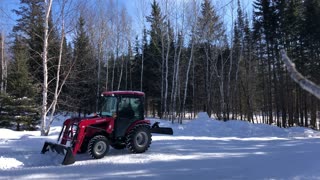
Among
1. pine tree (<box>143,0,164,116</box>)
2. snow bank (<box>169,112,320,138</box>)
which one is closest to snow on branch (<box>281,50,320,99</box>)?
snow bank (<box>169,112,320,138</box>)

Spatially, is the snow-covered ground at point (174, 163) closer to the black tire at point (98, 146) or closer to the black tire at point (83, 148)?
the black tire at point (83, 148)

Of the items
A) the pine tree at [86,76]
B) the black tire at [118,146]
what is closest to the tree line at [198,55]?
the pine tree at [86,76]

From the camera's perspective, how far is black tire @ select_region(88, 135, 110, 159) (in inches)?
388

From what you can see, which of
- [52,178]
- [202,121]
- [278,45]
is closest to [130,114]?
[52,178]

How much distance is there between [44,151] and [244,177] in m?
5.98

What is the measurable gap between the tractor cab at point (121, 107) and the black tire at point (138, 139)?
26cm

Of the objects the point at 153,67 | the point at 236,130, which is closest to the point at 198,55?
the point at 153,67

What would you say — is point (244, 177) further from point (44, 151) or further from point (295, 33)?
point (295, 33)

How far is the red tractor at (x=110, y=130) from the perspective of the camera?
9.87 meters

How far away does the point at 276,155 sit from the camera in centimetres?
1118

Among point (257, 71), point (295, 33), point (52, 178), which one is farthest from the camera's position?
point (257, 71)

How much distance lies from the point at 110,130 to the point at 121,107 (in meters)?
0.81

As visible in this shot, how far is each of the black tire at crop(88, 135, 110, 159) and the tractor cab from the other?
2.08ft

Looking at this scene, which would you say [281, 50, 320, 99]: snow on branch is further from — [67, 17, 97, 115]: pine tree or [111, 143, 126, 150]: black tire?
[67, 17, 97, 115]: pine tree
